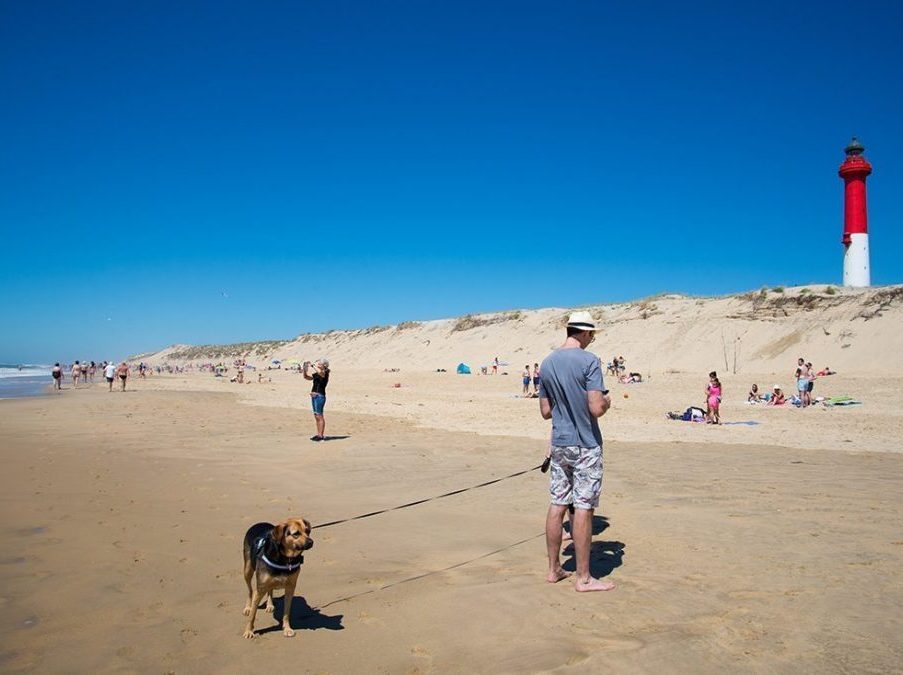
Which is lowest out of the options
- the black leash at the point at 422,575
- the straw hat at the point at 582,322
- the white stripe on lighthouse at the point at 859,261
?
the black leash at the point at 422,575

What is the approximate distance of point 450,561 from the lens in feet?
17.0

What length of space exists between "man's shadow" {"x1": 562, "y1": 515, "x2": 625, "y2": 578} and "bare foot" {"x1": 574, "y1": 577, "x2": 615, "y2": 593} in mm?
324

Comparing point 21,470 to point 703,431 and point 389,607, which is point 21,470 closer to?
point 389,607

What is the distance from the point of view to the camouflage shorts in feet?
15.2

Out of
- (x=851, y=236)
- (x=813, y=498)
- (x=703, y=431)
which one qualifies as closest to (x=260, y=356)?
(x=851, y=236)

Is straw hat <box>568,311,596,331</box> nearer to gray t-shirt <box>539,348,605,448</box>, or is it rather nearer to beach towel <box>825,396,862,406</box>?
gray t-shirt <box>539,348,605,448</box>

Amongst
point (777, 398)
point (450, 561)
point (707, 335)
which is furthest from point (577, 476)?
point (707, 335)

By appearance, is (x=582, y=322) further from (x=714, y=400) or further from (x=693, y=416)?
(x=693, y=416)

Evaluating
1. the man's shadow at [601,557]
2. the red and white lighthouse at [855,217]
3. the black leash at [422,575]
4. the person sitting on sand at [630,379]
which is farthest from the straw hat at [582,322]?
the red and white lighthouse at [855,217]

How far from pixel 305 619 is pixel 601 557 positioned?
2654 millimetres

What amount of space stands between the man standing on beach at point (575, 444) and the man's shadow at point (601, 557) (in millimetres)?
321

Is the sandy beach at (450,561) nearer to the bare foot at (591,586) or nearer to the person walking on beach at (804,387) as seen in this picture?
the bare foot at (591,586)

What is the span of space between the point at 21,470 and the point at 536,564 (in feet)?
26.5

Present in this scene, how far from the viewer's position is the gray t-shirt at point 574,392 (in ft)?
15.2
